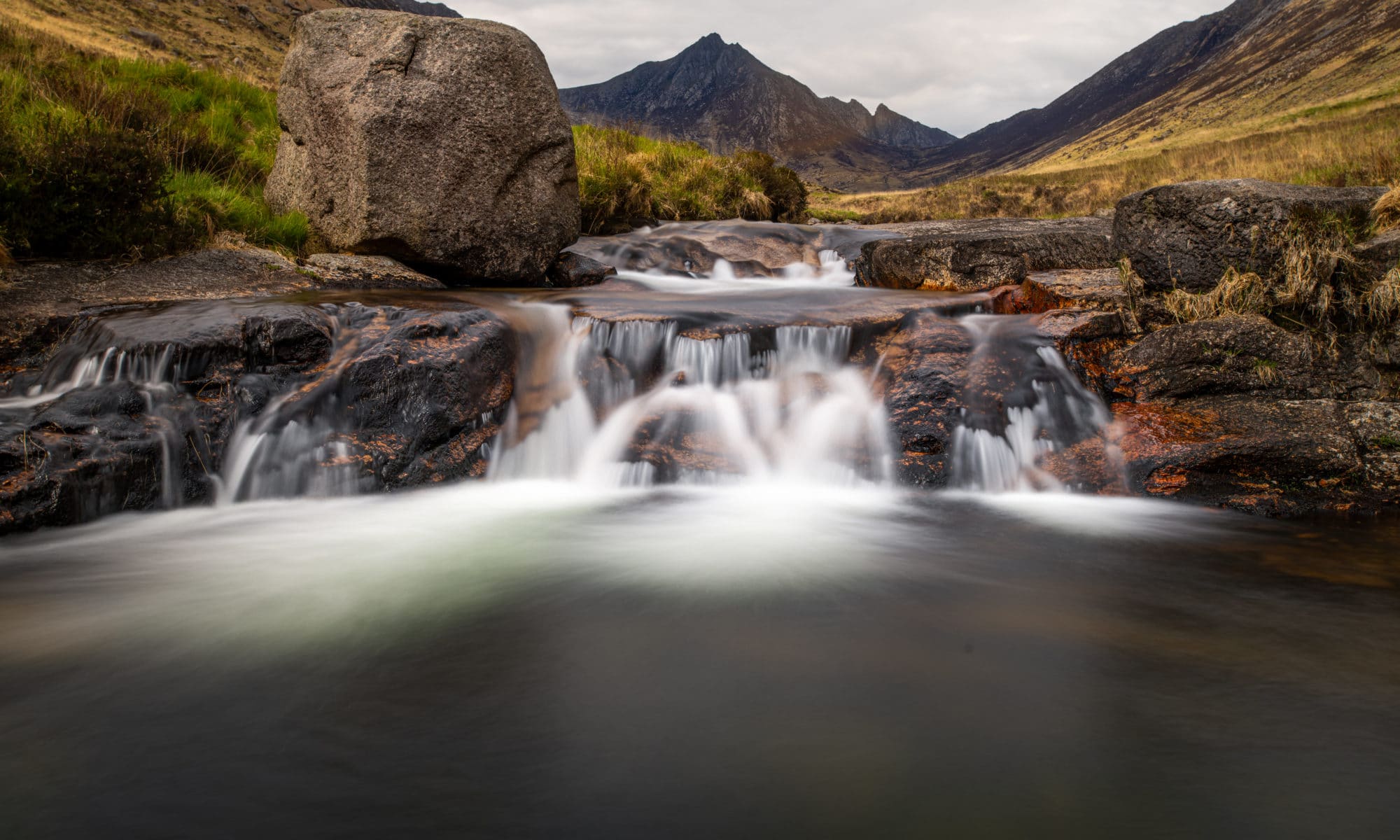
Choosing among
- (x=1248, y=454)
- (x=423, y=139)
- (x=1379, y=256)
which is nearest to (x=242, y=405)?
(x=423, y=139)

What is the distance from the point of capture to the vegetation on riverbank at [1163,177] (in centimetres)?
1273

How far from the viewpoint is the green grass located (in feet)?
20.1

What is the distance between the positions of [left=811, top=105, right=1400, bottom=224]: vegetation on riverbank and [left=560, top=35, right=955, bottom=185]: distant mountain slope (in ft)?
351

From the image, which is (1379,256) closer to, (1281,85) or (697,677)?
(697,677)

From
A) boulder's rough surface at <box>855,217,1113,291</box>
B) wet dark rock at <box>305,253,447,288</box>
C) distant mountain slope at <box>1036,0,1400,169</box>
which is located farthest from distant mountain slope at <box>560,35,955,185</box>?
wet dark rock at <box>305,253,447,288</box>

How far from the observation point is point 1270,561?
391cm

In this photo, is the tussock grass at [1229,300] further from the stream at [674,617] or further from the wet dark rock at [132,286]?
the wet dark rock at [132,286]

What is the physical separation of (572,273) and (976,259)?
459 cm

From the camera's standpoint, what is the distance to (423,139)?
740 centimetres

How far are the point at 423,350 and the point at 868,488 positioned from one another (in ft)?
10.9

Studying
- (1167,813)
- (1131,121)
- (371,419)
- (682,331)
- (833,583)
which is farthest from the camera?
(1131,121)

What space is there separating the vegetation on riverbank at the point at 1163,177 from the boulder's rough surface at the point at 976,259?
557 centimetres

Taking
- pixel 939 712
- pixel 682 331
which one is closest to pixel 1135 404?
pixel 682 331

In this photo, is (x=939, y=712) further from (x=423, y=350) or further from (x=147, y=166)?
(x=147, y=166)
